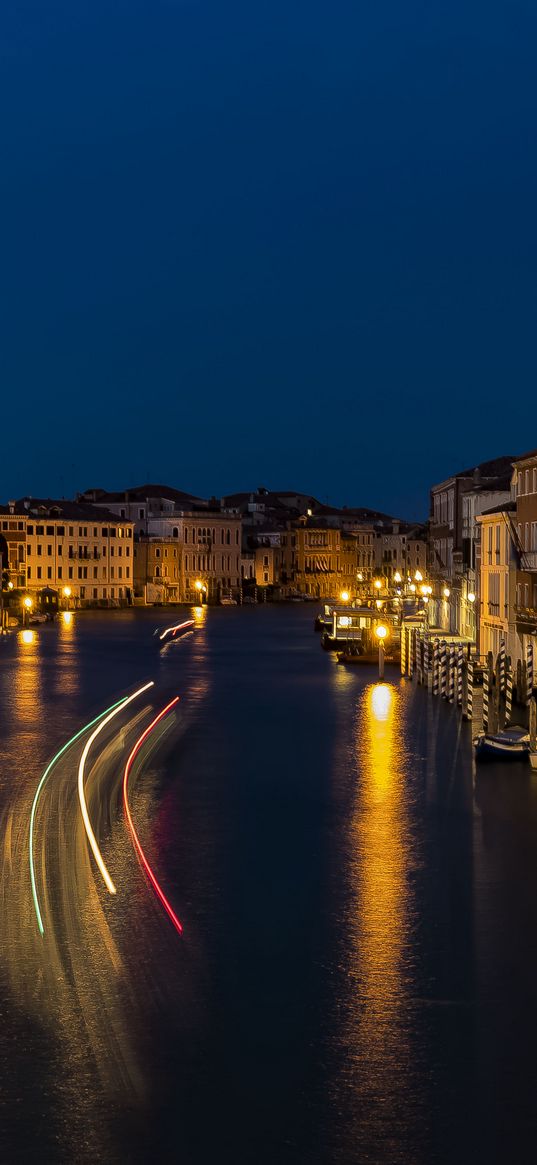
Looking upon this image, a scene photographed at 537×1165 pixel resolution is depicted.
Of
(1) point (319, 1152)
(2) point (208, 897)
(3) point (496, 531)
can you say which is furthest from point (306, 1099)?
(3) point (496, 531)

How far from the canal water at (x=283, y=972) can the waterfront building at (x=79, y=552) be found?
79.2m

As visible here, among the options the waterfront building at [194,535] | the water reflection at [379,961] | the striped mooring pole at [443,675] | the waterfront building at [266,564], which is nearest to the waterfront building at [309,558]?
the waterfront building at [266,564]

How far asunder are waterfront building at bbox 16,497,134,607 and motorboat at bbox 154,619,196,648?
2322cm

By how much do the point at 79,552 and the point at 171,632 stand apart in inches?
1391

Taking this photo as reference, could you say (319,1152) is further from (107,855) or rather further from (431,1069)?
(107,855)

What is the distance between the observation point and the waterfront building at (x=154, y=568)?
11425cm

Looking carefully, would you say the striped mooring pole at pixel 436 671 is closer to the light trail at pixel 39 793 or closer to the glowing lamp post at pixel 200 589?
the light trail at pixel 39 793

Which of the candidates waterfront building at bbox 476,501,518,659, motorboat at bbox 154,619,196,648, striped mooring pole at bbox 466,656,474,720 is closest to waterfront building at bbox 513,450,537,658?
waterfront building at bbox 476,501,518,659

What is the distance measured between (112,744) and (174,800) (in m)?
5.26

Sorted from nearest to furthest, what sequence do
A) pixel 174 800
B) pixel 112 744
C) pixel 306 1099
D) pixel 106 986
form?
1. pixel 306 1099
2. pixel 106 986
3. pixel 174 800
4. pixel 112 744

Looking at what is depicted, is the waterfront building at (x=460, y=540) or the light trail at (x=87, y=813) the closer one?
the light trail at (x=87, y=813)

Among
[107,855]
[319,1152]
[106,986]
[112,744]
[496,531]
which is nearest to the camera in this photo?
[319,1152]

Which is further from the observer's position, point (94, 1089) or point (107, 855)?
point (107, 855)

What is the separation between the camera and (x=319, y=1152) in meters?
8.69
